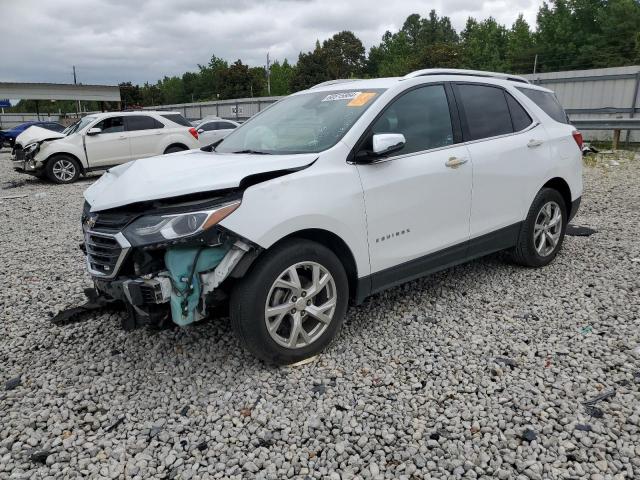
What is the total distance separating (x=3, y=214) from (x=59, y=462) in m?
8.01

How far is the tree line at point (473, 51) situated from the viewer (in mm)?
48372

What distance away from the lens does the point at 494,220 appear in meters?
4.32

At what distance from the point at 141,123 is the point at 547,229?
11259 millimetres

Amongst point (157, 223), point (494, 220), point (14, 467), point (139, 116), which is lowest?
point (14, 467)

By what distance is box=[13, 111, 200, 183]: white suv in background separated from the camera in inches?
484

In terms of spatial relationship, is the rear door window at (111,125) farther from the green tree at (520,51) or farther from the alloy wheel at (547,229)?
the green tree at (520,51)

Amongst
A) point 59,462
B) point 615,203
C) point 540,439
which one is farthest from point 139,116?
point 540,439

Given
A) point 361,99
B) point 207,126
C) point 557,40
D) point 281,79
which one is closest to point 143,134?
point 207,126

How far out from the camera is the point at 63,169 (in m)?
12.5

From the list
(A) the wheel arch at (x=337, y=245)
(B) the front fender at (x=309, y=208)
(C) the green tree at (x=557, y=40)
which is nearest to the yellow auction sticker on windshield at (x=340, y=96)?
(B) the front fender at (x=309, y=208)

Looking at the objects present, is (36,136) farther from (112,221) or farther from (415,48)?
(415,48)

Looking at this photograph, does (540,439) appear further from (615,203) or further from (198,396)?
(615,203)

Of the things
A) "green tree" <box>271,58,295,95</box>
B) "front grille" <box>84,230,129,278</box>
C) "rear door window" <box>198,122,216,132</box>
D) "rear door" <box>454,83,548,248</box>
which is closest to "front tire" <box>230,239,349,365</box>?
"front grille" <box>84,230,129,278</box>

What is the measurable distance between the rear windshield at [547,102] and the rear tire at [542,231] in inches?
31.8
